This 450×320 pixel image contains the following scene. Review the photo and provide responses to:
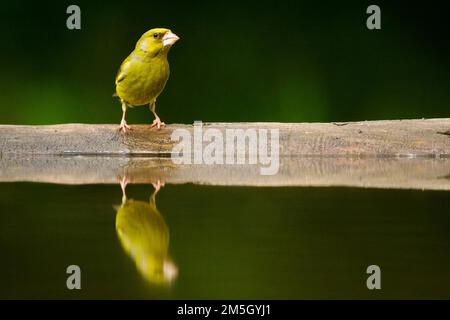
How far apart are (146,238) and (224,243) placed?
0.18 meters

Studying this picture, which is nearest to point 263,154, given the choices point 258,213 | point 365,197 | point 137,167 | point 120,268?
point 137,167

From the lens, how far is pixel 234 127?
4.34 metres

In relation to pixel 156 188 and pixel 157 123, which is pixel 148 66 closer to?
pixel 157 123

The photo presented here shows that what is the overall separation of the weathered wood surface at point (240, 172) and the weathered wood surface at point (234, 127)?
6 centimetres

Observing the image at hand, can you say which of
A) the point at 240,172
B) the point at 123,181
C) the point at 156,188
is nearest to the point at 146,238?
the point at 156,188

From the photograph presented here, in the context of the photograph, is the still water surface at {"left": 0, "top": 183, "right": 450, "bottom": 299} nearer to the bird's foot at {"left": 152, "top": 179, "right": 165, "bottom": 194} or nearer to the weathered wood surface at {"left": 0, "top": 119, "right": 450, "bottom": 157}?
the bird's foot at {"left": 152, "top": 179, "right": 165, "bottom": 194}

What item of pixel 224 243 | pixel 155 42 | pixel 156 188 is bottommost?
pixel 224 243

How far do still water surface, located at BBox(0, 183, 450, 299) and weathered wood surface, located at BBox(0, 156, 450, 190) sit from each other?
296 millimetres

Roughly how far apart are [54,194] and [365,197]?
1.05m

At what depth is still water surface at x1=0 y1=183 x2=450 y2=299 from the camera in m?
1.49

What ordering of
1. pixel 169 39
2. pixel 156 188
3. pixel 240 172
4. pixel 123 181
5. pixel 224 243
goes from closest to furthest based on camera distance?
pixel 224 243 < pixel 156 188 < pixel 123 181 < pixel 240 172 < pixel 169 39

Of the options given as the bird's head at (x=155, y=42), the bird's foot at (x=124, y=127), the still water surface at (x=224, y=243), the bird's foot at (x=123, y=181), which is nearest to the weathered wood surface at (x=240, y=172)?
the bird's foot at (x=123, y=181)

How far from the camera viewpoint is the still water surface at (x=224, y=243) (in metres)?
1.49

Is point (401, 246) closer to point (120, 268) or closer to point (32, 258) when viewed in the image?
point (120, 268)
